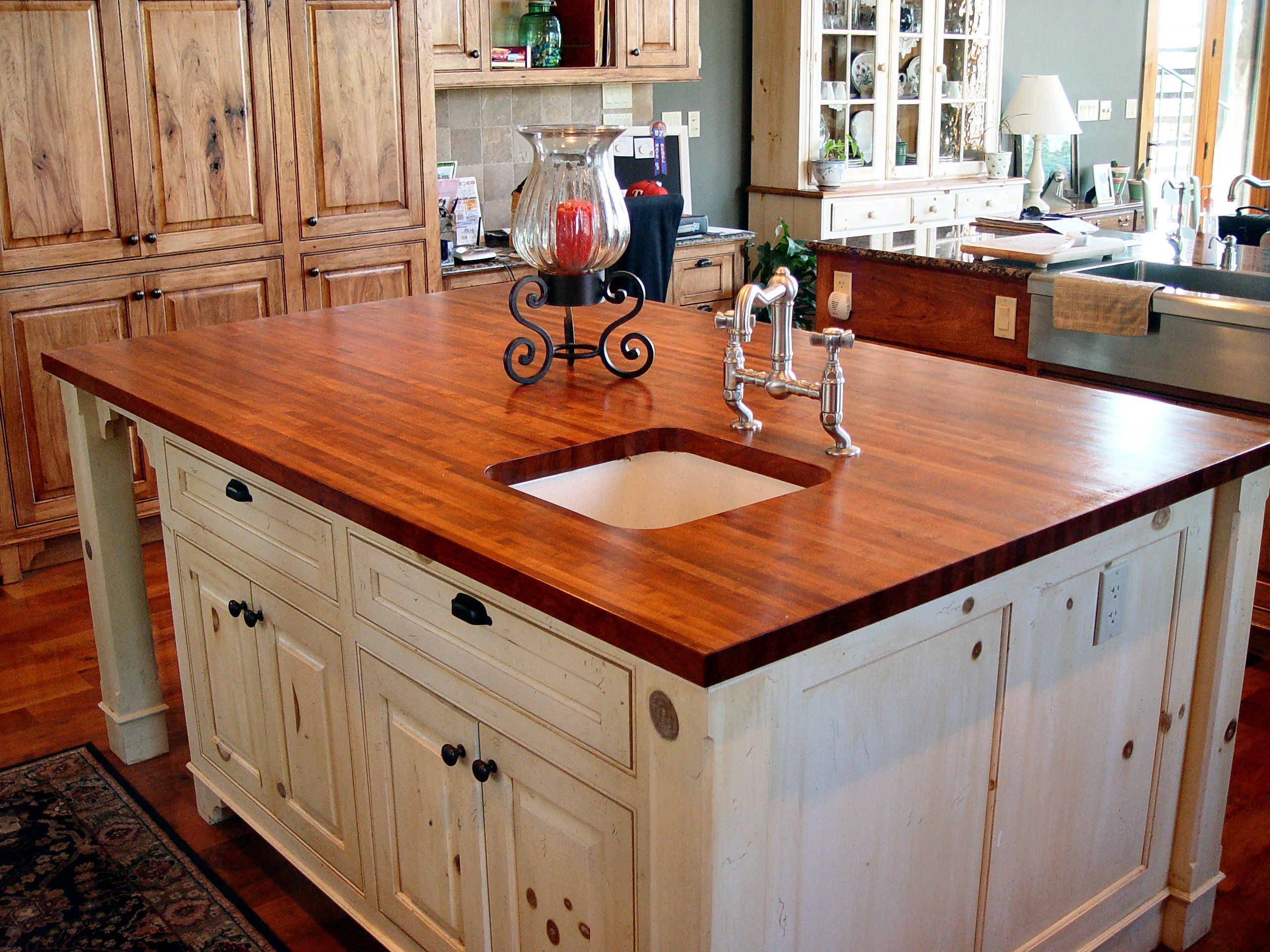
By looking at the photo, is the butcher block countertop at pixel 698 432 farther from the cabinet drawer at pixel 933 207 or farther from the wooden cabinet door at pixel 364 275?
the cabinet drawer at pixel 933 207

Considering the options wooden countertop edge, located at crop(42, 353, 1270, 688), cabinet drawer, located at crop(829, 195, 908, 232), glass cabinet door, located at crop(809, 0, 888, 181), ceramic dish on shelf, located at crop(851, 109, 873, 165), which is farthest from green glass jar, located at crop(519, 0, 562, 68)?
wooden countertop edge, located at crop(42, 353, 1270, 688)

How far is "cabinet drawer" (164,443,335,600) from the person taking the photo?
1.81 m

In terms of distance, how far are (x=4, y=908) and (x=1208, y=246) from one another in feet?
10.9

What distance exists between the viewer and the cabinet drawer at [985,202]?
608 centimetres

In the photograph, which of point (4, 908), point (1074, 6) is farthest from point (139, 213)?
point (1074, 6)

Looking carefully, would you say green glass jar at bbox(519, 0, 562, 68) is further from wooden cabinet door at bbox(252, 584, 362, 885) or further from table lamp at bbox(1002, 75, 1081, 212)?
wooden cabinet door at bbox(252, 584, 362, 885)

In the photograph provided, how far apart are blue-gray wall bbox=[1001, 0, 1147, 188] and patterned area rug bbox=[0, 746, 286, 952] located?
5704mm

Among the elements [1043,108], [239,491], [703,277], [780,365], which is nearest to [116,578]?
[239,491]

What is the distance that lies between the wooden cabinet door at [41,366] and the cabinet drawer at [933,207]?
11.9ft

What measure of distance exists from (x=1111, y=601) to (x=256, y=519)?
1.28 m

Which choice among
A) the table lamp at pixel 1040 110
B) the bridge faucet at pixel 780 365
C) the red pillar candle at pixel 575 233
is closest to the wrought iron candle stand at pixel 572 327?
the red pillar candle at pixel 575 233

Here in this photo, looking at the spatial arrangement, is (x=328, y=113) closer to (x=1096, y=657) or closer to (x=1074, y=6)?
(x=1096, y=657)

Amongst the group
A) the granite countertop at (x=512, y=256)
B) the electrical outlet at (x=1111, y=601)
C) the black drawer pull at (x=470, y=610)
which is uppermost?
the granite countertop at (x=512, y=256)

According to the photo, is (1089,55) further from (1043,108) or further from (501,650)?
(501,650)
